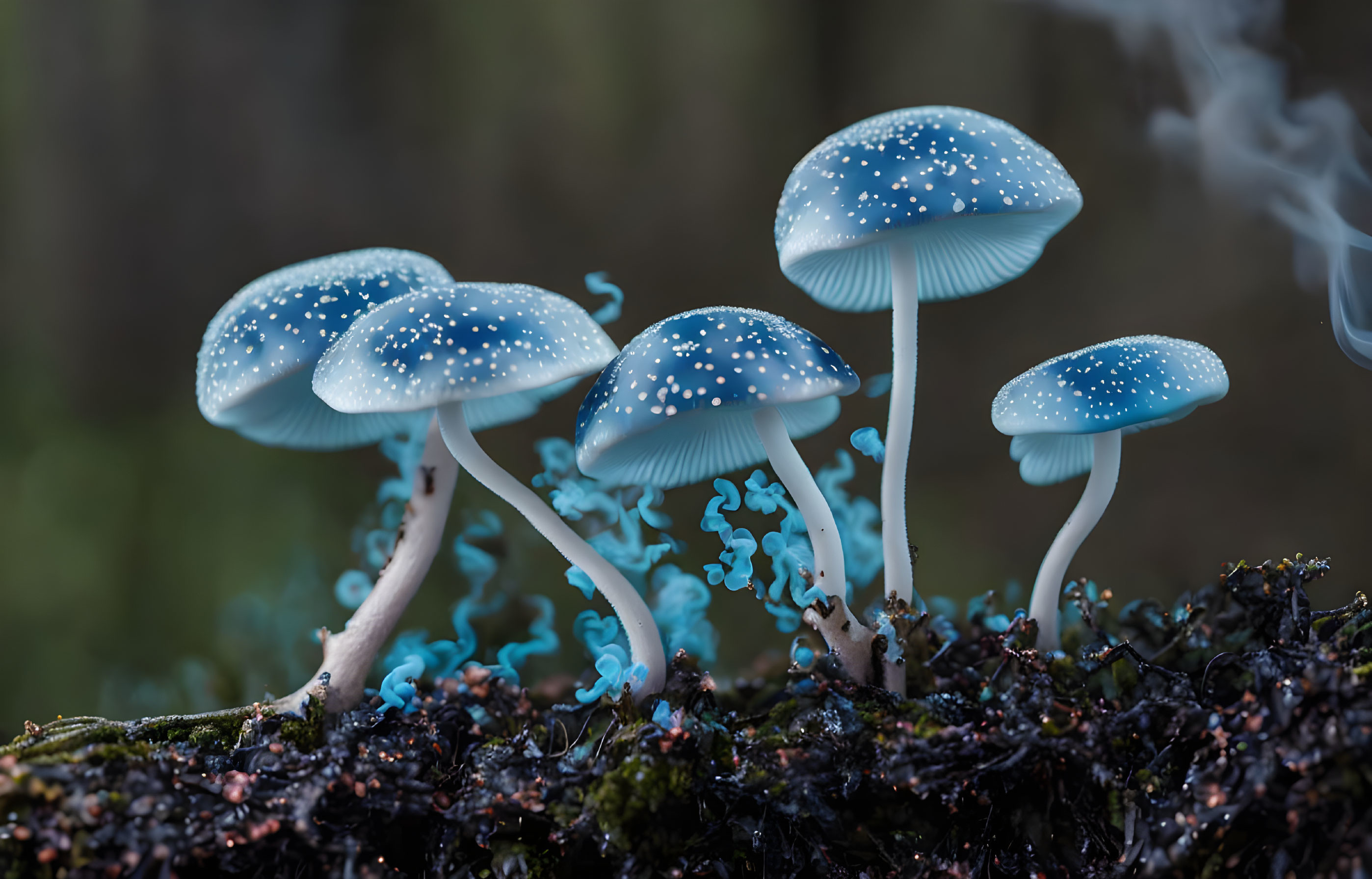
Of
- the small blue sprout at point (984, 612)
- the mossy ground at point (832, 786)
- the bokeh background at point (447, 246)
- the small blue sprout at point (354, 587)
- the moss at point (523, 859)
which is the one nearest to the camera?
the mossy ground at point (832, 786)

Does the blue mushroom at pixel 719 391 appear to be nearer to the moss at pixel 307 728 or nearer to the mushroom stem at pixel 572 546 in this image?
the mushroom stem at pixel 572 546

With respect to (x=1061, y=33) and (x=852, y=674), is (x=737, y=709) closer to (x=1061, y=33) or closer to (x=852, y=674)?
(x=852, y=674)

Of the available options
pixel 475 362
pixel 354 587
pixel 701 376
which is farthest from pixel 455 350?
pixel 354 587

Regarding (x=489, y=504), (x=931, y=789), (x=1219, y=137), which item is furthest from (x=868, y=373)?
(x=931, y=789)

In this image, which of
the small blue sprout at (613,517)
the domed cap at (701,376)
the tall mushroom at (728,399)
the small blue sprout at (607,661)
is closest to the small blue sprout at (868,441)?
the tall mushroom at (728,399)

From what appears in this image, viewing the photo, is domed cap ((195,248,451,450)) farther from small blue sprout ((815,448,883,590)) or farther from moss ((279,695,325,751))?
small blue sprout ((815,448,883,590))

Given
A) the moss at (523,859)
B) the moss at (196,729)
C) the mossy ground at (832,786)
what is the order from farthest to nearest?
the moss at (196,729), the moss at (523,859), the mossy ground at (832,786)

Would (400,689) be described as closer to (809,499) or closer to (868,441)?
(809,499)
